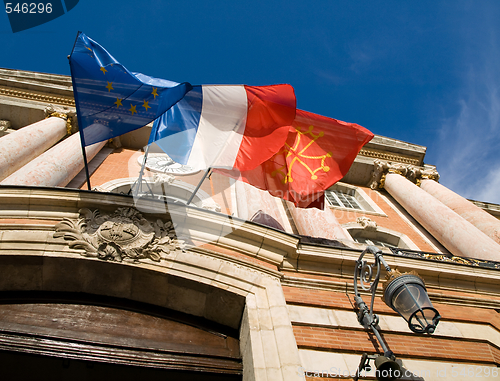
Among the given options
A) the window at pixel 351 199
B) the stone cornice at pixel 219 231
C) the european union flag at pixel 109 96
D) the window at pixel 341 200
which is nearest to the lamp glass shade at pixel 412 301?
the stone cornice at pixel 219 231

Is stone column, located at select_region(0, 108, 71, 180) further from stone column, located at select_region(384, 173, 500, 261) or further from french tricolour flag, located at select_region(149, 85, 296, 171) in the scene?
stone column, located at select_region(384, 173, 500, 261)

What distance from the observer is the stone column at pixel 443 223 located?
941 cm

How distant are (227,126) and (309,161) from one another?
227 cm

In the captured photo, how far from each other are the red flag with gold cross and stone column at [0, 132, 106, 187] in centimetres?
509

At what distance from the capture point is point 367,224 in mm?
11734

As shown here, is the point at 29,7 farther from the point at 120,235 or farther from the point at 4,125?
the point at 4,125

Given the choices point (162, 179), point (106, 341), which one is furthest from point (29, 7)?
point (106, 341)

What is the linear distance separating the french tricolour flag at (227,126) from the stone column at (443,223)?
22.0 ft

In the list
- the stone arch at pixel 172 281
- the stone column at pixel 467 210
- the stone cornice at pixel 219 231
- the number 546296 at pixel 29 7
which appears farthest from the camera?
the stone column at pixel 467 210

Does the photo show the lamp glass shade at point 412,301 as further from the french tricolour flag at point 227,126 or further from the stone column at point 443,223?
the stone column at point 443,223

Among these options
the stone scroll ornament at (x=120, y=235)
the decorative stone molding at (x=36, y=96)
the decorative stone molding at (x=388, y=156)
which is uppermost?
the decorative stone molding at (x=36, y=96)

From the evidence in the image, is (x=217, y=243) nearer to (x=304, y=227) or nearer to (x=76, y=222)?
(x=76, y=222)

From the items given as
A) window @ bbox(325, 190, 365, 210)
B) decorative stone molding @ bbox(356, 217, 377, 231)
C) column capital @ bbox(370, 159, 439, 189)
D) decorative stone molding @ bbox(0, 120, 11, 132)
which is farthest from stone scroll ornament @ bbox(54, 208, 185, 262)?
column capital @ bbox(370, 159, 439, 189)

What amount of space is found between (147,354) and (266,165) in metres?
4.61
